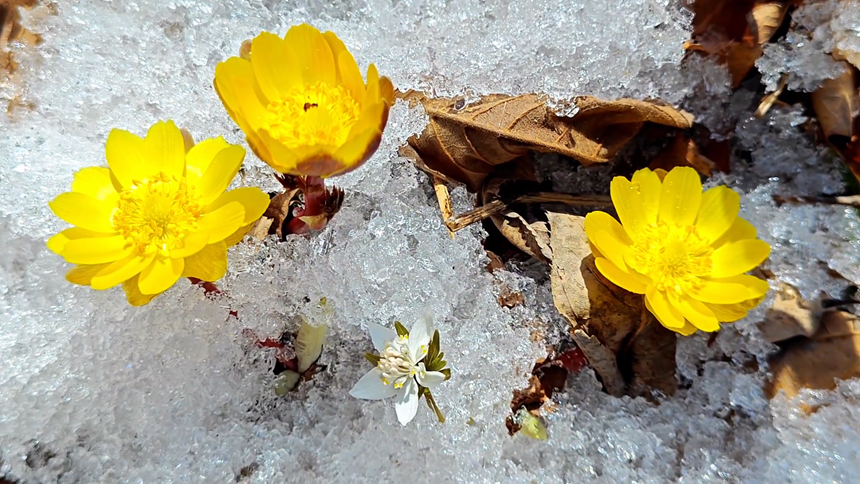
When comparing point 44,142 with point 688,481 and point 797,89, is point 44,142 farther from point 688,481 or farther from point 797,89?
point 797,89

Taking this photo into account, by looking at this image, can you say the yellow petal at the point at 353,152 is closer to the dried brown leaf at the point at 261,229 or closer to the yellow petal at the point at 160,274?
the yellow petal at the point at 160,274

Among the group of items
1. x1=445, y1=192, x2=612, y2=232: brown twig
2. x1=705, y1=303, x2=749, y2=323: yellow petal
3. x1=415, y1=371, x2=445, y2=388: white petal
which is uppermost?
x1=445, y1=192, x2=612, y2=232: brown twig

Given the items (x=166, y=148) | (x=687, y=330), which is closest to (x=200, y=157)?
(x=166, y=148)

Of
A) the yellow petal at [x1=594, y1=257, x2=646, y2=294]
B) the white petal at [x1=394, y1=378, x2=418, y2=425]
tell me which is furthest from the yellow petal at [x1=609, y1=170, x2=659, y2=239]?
the white petal at [x1=394, y1=378, x2=418, y2=425]

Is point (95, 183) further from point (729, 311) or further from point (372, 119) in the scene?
point (729, 311)

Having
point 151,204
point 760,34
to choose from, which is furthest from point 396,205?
point 760,34

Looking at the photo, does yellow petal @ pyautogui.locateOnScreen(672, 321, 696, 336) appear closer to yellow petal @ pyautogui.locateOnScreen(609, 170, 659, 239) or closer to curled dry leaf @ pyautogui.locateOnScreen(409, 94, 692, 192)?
yellow petal @ pyautogui.locateOnScreen(609, 170, 659, 239)
